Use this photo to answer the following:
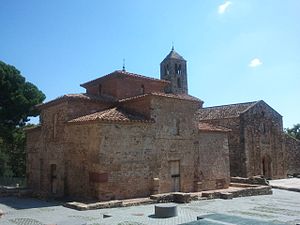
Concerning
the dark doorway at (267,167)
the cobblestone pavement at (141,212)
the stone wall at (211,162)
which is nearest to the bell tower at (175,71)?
the dark doorway at (267,167)

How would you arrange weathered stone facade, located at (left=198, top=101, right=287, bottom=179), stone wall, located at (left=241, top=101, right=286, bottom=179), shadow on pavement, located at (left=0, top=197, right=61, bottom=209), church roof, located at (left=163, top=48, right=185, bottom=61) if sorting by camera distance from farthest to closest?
church roof, located at (left=163, top=48, right=185, bottom=61), stone wall, located at (left=241, top=101, right=286, bottom=179), weathered stone facade, located at (left=198, top=101, right=287, bottom=179), shadow on pavement, located at (left=0, top=197, right=61, bottom=209)

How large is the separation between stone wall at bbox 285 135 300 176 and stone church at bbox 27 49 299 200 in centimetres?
1899

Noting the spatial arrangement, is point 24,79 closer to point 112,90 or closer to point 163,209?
point 112,90

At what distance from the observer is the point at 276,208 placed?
1425 cm

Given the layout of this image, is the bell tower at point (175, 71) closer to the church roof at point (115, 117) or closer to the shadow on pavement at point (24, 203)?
the church roof at point (115, 117)

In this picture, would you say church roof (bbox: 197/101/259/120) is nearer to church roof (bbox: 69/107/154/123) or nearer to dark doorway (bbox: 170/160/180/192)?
dark doorway (bbox: 170/160/180/192)

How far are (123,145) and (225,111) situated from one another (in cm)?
1888

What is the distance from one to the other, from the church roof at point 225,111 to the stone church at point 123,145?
10642 mm

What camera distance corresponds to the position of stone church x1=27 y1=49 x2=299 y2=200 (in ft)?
52.2

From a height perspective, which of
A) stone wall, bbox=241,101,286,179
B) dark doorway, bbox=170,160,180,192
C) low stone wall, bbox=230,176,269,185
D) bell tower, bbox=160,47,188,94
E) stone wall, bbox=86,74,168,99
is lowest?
low stone wall, bbox=230,176,269,185

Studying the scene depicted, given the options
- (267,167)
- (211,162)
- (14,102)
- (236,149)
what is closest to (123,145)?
(211,162)

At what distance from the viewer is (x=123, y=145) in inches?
639

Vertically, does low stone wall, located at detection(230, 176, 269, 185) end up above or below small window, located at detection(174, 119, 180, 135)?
below

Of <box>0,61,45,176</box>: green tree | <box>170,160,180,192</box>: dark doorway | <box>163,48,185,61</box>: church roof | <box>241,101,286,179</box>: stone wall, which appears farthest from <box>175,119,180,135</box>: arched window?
<box>163,48,185,61</box>: church roof
